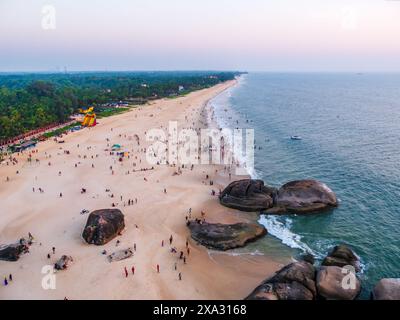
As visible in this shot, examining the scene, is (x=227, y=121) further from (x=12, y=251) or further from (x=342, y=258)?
(x=12, y=251)

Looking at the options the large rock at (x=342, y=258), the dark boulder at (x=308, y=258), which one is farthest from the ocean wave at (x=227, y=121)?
the large rock at (x=342, y=258)

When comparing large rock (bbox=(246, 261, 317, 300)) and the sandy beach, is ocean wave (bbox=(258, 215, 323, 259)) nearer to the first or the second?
the sandy beach

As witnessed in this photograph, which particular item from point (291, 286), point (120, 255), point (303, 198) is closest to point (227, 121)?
point (303, 198)

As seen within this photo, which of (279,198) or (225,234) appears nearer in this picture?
(225,234)

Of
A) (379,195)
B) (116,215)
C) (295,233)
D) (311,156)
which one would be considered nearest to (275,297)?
(295,233)

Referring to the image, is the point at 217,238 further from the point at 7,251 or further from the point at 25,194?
the point at 25,194

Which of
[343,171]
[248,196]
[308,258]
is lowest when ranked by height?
[308,258]

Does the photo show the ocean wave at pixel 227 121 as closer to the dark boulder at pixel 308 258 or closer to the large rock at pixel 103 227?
the dark boulder at pixel 308 258
